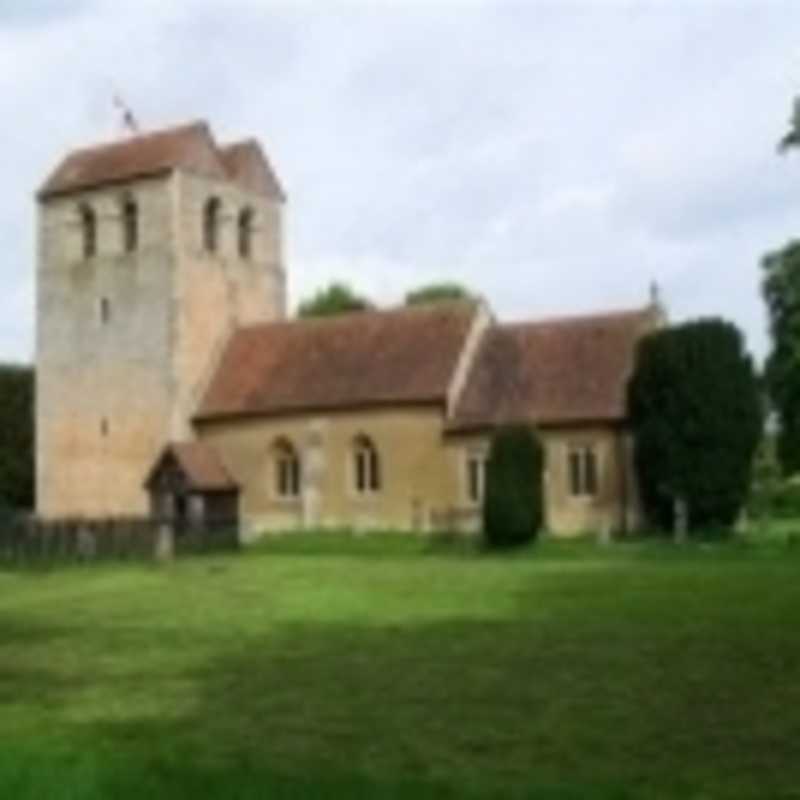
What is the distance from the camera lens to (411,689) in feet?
49.1

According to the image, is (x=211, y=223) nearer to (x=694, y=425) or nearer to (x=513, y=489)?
(x=513, y=489)

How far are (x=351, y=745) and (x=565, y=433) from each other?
116 ft

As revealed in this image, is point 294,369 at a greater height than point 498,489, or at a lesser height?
greater

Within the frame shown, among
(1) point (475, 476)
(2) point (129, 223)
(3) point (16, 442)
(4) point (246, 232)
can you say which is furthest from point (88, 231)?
(1) point (475, 476)

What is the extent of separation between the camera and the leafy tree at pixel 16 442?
6575 centimetres

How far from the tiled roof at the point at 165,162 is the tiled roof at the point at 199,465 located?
9.59m

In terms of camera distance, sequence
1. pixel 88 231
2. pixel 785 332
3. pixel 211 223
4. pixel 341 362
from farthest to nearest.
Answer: pixel 88 231 → pixel 211 223 → pixel 341 362 → pixel 785 332

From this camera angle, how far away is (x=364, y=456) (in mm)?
50094

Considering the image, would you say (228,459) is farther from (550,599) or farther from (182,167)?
(550,599)

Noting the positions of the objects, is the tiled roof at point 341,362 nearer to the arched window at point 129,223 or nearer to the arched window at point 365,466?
the arched window at point 365,466

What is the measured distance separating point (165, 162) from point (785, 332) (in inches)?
1317

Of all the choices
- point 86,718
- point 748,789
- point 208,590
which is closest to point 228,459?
point 208,590

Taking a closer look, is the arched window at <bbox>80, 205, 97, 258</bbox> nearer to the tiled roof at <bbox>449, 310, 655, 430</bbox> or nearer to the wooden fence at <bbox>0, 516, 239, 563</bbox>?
the wooden fence at <bbox>0, 516, 239, 563</bbox>

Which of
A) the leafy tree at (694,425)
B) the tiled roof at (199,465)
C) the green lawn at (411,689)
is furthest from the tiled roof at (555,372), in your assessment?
the green lawn at (411,689)
